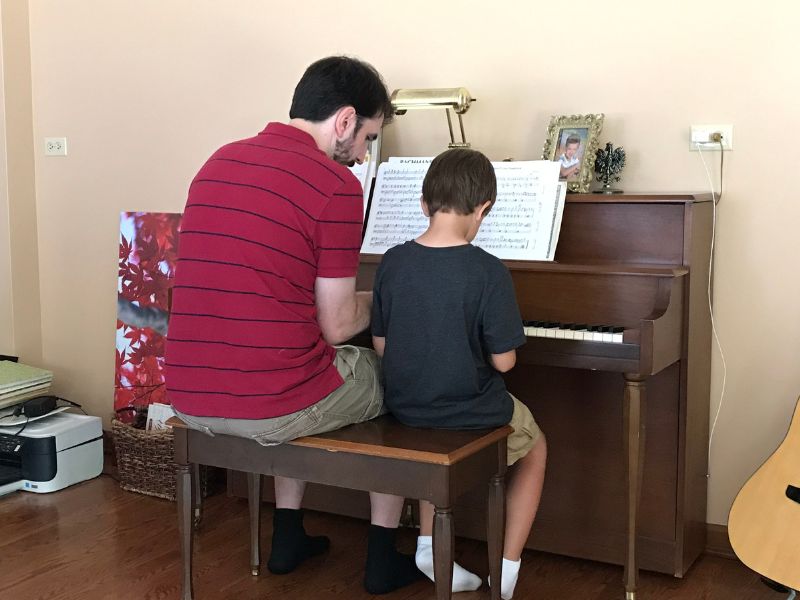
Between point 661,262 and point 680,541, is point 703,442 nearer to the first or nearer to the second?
point 680,541

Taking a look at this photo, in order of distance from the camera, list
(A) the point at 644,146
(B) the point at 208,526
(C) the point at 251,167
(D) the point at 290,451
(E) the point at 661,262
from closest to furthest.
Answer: (C) the point at 251,167, (D) the point at 290,451, (E) the point at 661,262, (A) the point at 644,146, (B) the point at 208,526

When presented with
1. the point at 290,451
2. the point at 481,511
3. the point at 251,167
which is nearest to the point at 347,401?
the point at 290,451

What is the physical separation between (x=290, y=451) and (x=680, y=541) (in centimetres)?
115

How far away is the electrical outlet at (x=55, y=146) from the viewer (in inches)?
161

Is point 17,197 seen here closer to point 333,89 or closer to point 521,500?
point 333,89

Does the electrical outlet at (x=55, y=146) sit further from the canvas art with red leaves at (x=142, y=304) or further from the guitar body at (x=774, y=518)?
the guitar body at (x=774, y=518)

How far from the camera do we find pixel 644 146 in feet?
9.56

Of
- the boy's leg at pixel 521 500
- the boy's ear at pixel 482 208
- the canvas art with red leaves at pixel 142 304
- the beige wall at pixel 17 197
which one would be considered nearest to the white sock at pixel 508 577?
the boy's leg at pixel 521 500

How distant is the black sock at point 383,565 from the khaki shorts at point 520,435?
0.40 metres

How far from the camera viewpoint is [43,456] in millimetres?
3553

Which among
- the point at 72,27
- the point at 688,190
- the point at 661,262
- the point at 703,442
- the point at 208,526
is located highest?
the point at 72,27

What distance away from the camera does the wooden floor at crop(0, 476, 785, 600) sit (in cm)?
268

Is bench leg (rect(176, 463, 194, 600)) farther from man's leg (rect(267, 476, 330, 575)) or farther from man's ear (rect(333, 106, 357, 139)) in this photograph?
man's ear (rect(333, 106, 357, 139))

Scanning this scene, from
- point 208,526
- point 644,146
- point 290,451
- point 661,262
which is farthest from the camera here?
point 208,526
